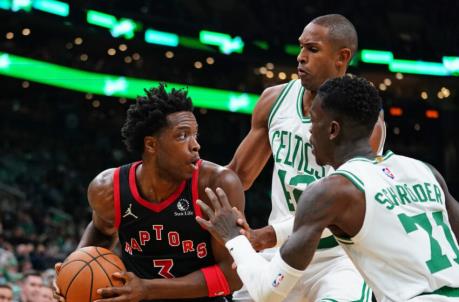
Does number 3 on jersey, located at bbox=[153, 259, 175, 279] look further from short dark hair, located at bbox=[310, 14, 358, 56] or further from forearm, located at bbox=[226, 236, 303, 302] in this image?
short dark hair, located at bbox=[310, 14, 358, 56]

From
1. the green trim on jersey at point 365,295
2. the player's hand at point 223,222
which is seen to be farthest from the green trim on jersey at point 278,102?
the player's hand at point 223,222

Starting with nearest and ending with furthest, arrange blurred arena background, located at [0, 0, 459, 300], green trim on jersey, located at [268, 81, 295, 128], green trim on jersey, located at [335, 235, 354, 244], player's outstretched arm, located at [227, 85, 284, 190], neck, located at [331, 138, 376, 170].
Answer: green trim on jersey, located at [335, 235, 354, 244], neck, located at [331, 138, 376, 170], green trim on jersey, located at [268, 81, 295, 128], player's outstretched arm, located at [227, 85, 284, 190], blurred arena background, located at [0, 0, 459, 300]

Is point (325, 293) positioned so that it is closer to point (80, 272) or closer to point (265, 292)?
point (265, 292)

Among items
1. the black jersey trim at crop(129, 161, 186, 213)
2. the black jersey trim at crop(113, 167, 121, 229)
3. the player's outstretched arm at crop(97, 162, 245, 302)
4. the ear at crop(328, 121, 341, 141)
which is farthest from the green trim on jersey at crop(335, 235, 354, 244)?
the black jersey trim at crop(113, 167, 121, 229)

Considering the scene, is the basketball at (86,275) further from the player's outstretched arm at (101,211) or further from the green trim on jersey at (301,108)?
the green trim on jersey at (301,108)

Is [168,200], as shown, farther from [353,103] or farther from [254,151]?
[353,103]

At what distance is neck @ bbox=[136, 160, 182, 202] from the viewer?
204 inches

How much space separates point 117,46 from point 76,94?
8.26 feet

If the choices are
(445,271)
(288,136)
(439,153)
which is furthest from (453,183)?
(445,271)

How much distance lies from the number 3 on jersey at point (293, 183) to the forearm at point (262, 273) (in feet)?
3.80

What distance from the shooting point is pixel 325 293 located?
16.3 feet

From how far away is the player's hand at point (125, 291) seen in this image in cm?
466

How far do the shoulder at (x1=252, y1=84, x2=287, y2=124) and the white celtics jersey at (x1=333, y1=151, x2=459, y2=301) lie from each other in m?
1.96

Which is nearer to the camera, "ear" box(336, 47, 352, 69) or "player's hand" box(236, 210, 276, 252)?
"player's hand" box(236, 210, 276, 252)
